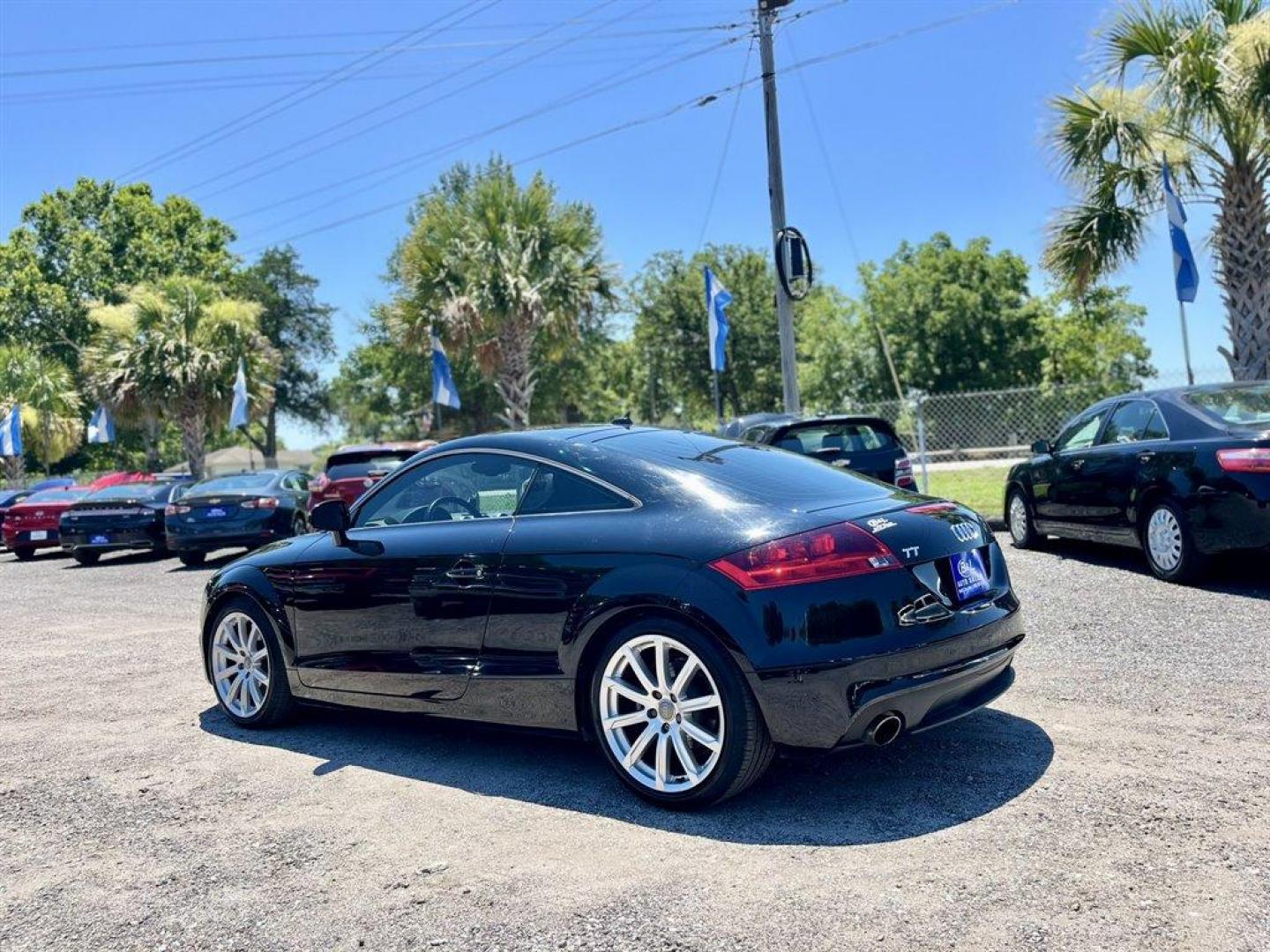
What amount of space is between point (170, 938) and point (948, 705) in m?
2.67

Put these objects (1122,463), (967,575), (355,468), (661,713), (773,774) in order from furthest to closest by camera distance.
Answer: (355,468), (1122,463), (773,774), (967,575), (661,713)

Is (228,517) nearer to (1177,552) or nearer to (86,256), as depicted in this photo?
(1177,552)

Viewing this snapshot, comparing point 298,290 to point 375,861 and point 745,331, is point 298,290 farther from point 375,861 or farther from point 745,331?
point 375,861

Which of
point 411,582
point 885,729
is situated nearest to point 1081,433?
point 885,729

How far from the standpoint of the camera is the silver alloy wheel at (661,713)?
3.61m

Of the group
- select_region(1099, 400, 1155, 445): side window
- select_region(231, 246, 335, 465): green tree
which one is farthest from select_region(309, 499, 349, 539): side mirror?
select_region(231, 246, 335, 465): green tree

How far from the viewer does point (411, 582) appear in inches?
174

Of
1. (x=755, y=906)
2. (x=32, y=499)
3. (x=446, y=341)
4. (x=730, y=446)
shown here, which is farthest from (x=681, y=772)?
(x=446, y=341)

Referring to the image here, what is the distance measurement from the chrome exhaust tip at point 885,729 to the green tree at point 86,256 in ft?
157

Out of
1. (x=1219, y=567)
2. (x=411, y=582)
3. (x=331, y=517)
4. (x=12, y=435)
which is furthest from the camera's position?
(x=12, y=435)

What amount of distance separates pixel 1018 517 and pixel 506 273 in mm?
14508

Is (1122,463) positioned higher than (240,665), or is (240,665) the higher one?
(1122,463)

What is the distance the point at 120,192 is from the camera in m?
49.0

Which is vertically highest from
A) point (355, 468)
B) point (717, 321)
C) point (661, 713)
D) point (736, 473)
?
point (717, 321)
